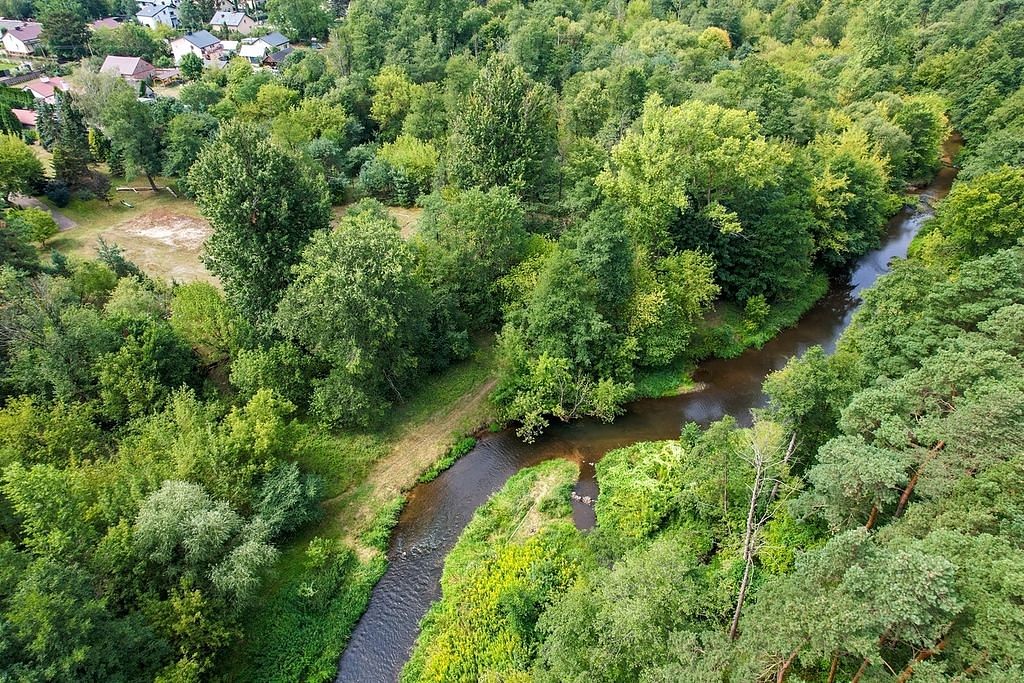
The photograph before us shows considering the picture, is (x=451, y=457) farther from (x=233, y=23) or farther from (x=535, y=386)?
(x=233, y=23)

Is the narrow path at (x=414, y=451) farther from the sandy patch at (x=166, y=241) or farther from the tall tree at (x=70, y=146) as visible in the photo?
the tall tree at (x=70, y=146)

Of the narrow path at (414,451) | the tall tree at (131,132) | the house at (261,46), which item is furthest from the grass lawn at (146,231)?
the house at (261,46)

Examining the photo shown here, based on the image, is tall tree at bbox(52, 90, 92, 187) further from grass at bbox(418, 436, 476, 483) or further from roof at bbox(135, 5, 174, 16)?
roof at bbox(135, 5, 174, 16)

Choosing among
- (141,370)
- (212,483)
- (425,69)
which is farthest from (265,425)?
(425,69)

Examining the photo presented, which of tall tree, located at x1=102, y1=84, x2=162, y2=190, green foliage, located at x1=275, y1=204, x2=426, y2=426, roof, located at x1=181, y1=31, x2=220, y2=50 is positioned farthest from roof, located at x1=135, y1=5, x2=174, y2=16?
green foliage, located at x1=275, y1=204, x2=426, y2=426

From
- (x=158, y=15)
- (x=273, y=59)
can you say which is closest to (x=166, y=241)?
(x=273, y=59)
